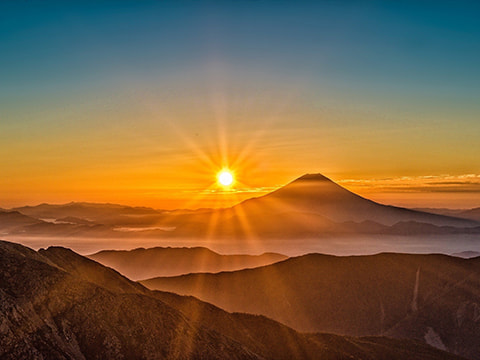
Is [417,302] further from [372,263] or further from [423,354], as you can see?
[423,354]

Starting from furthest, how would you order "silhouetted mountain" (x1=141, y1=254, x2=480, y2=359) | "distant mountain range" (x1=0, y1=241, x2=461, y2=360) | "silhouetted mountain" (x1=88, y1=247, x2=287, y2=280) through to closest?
"silhouetted mountain" (x1=88, y1=247, x2=287, y2=280) → "silhouetted mountain" (x1=141, y1=254, x2=480, y2=359) → "distant mountain range" (x1=0, y1=241, x2=461, y2=360)

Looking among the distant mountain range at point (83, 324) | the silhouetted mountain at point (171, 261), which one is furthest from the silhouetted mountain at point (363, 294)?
the silhouetted mountain at point (171, 261)

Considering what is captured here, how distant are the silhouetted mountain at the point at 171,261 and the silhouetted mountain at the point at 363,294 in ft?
169

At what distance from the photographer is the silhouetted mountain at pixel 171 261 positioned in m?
153

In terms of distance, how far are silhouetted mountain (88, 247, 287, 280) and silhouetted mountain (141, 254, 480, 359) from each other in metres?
51.5

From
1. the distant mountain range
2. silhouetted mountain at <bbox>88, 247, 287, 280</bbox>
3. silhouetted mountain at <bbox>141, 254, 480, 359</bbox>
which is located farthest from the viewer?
silhouetted mountain at <bbox>88, 247, 287, 280</bbox>

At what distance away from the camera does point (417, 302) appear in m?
89.1

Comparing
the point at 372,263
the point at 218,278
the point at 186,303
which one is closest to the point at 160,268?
the point at 218,278

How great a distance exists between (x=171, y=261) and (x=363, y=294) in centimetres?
8199

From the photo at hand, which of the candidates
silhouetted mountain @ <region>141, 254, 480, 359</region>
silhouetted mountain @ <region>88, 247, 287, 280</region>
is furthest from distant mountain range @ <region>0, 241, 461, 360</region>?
silhouetted mountain @ <region>88, 247, 287, 280</region>

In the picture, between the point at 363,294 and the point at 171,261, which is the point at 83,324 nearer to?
the point at 363,294

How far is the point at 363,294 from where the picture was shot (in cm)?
9231

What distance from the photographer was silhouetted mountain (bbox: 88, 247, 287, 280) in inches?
6009

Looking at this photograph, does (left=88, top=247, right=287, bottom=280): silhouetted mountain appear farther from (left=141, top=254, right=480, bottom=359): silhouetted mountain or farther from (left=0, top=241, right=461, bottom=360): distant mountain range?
(left=0, top=241, right=461, bottom=360): distant mountain range
